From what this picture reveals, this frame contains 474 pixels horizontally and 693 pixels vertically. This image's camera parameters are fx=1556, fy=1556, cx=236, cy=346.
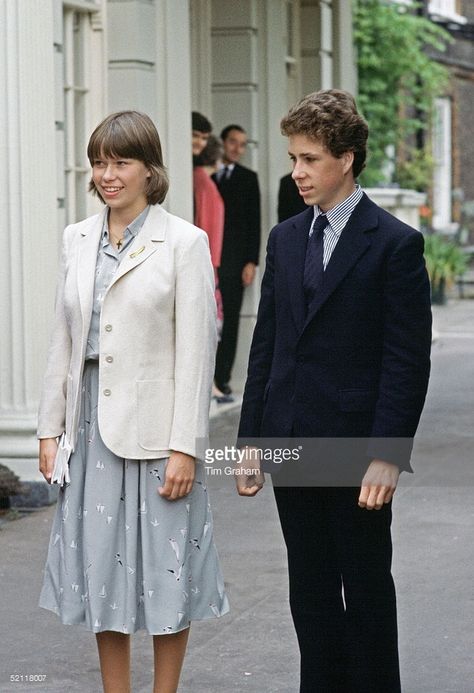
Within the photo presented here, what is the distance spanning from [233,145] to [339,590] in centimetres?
794

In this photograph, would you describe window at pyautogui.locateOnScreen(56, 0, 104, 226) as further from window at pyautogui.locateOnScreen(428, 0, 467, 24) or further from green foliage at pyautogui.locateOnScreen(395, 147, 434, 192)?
window at pyautogui.locateOnScreen(428, 0, 467, 24)

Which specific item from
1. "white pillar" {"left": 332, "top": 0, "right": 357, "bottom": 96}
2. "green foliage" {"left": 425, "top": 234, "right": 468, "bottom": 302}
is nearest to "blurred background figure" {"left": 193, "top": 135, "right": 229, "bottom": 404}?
"white pillar" {"left": 332, "top": 0, "right": 357, "bottom": 96}

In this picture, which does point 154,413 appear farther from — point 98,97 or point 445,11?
point 445,11

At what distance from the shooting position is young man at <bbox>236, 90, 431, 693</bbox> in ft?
12.6

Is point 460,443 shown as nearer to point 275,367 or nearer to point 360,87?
point 275,367

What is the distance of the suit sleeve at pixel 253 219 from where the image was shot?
1180cm

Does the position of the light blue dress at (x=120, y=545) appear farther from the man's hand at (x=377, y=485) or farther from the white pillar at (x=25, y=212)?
the white pillar at (x=25, y=212)

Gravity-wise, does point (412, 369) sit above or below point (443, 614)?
above

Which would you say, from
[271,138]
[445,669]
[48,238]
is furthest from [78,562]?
[271,138]

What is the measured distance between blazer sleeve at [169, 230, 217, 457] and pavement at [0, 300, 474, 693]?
1.10m

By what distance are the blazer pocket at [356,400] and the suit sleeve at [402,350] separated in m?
0.04

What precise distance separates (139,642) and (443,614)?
3.73 ft

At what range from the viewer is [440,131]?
31.4 meters

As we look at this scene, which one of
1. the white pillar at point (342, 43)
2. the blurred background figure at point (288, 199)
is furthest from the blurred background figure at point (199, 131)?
the white pillar at point (342, 43)
